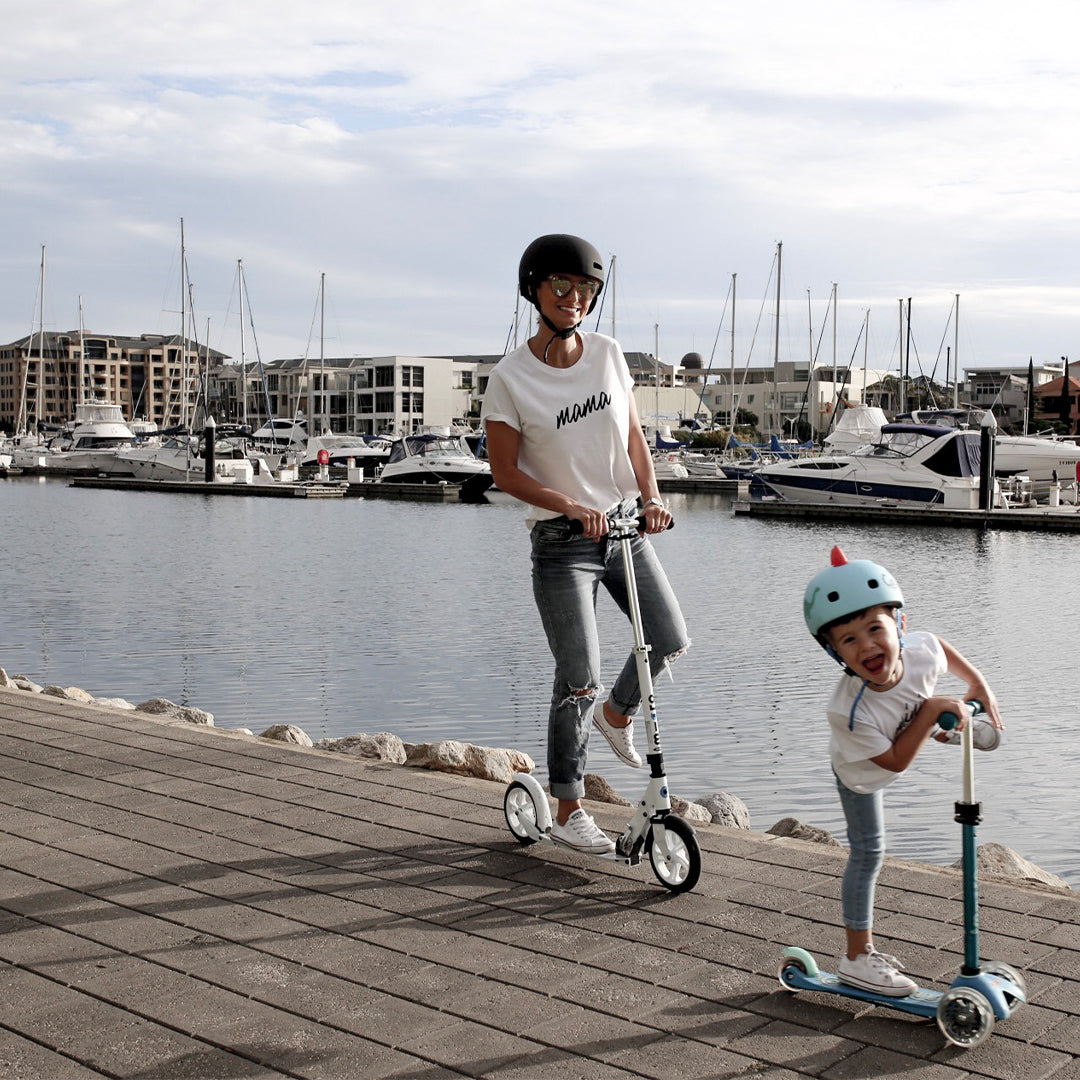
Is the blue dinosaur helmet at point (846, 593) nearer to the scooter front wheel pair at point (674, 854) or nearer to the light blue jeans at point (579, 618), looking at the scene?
the scooter front wheel pair at point (674, 854)

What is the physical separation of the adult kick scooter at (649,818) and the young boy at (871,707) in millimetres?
914

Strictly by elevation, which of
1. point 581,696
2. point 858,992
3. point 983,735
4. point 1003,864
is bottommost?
point 1003,864

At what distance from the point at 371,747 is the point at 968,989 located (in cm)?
471

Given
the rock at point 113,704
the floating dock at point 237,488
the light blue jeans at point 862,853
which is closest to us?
the light blue jeans at point 862,853

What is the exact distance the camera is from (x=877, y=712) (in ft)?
11.6

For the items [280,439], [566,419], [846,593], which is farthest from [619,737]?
[280,439]

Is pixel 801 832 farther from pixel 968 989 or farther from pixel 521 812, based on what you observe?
pixel 968 989

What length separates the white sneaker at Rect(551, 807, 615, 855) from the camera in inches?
191

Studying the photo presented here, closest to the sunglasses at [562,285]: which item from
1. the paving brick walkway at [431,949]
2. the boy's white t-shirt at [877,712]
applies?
the boy's white t-shirt at [877,712]

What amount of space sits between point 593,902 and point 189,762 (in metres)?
2.82

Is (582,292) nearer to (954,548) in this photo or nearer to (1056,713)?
(1056,713)

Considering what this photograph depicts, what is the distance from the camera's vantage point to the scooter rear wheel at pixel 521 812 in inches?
199

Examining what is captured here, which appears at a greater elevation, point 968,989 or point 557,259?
point 557,259

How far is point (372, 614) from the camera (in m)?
19.6
